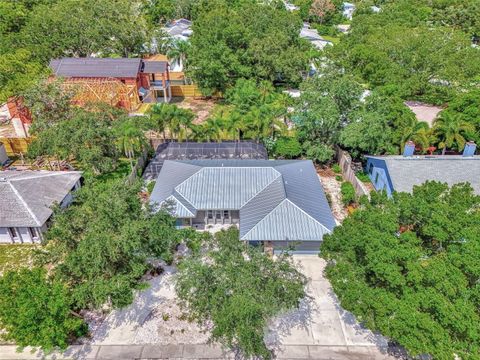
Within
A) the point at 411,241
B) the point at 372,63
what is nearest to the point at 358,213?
the point at 411,241

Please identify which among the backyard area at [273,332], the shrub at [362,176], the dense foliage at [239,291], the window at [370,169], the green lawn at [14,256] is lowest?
the green lawn at [14,256]

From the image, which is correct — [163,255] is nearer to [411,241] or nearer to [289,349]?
[289,349]

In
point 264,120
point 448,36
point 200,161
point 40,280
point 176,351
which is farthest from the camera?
point 448,36

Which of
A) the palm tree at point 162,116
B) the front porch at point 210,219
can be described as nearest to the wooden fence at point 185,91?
the palm tree at point 162,116

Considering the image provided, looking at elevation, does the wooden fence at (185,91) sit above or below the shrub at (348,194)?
above

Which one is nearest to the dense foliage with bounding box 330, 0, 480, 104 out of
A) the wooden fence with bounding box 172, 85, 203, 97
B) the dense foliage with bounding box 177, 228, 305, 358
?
the wooden fence with bounding box 172, 85, 203, 97

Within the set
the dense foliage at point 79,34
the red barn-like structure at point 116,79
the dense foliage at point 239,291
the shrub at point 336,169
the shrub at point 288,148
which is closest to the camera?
the dense foliage at point 239,291

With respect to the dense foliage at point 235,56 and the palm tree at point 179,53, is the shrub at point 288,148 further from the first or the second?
the palm tree at point 179,53
